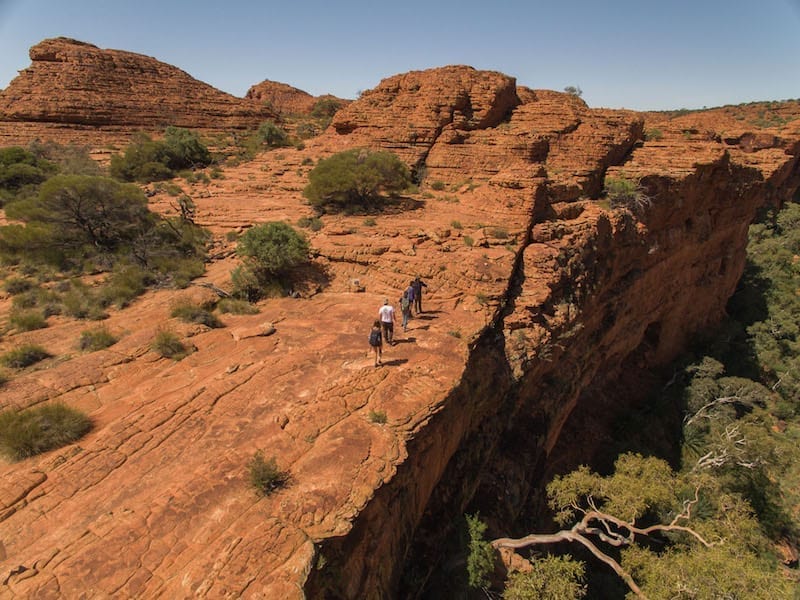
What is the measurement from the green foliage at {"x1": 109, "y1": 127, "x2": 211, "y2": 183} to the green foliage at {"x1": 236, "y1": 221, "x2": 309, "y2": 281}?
49.1 feet

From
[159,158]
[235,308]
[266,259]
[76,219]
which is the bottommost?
[235,308]

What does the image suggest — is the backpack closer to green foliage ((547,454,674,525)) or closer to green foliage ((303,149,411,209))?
green foliage ((547,454,674,525))

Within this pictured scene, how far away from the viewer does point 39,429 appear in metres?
5.78

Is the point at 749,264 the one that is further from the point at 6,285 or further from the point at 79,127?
the point at 79,127

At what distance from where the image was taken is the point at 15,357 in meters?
7.73

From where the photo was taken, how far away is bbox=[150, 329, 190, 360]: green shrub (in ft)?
27.0

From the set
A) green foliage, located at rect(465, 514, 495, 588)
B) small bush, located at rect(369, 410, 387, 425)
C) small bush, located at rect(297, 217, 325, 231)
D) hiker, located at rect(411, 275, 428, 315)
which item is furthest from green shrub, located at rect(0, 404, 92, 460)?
small bush, located at rect(297, 217, 325, 231)

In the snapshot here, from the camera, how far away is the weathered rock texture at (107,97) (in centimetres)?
2544

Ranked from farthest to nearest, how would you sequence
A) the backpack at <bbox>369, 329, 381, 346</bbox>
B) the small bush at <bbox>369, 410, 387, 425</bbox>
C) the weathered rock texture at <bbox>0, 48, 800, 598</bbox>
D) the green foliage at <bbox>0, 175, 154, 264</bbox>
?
the green foliage at <bbox>0, 175, 154, 264</bbox> < the backpack at <bbox>369, 329, 381, 346</bbox> < the small bush at <bbox>369, 410, 387, 425</bbox> < the weathered rock texture at <bbox>0, 48, 800, 598</bbox>

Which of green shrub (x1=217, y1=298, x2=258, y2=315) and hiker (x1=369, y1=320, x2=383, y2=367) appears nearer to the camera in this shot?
hiker (x1=369, y1=320, x2=383, y2=367)

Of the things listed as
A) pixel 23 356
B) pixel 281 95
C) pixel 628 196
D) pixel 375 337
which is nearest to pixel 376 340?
pixel 375 337

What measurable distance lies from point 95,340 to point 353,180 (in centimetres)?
1089

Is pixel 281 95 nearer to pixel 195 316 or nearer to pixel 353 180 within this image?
pixel 353 180

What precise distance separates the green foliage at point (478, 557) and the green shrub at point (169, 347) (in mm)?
6967
